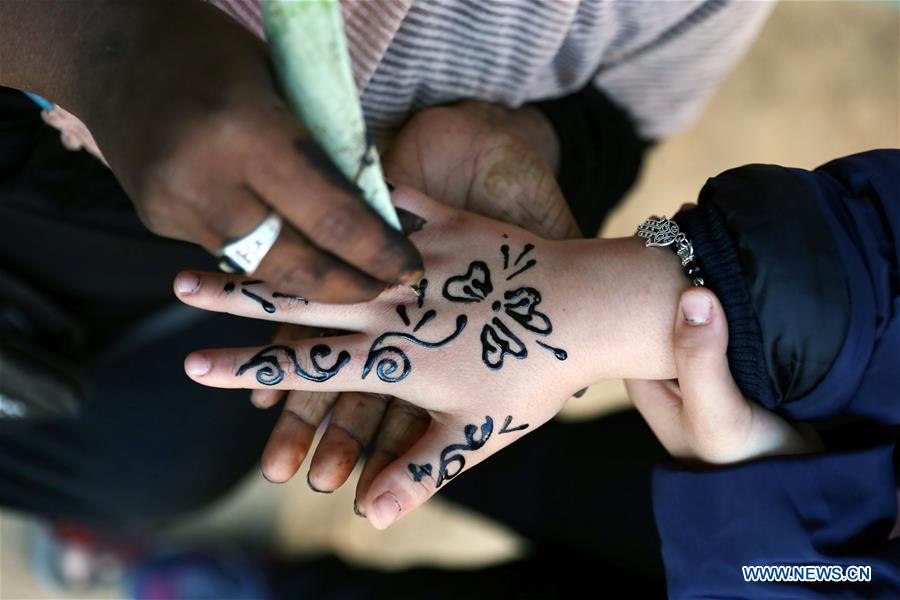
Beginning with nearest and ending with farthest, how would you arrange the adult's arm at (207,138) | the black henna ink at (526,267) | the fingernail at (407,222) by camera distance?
1. the adult's arm at (207,138)
2. the fingernail at (407,222)
3. the black henna ink at (526,267)

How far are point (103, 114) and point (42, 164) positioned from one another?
0.38m

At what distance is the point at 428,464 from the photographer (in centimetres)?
70

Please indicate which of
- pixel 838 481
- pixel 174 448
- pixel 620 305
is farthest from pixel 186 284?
pixel 838 481

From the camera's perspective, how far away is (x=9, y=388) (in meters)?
0.88

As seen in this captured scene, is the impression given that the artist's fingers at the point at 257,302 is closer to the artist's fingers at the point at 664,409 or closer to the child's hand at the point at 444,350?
the child's hand at the point at 444,350

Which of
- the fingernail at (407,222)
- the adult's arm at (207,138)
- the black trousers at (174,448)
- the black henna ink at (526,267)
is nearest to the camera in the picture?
the adult's arm at (207,138)

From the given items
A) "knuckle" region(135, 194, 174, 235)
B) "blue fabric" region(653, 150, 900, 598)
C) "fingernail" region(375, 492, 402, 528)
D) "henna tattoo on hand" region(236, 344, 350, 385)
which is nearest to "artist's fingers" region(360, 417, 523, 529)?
"fingernail" region(375, 492, 402, 528)

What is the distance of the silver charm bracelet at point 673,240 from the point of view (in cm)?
70

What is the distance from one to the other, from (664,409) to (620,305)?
160mm

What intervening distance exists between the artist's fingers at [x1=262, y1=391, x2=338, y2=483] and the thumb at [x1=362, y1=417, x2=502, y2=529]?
0.10 metres

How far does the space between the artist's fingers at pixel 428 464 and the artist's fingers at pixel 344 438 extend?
46 millimetres

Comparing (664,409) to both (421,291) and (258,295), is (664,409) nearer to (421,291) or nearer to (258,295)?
(421,291)

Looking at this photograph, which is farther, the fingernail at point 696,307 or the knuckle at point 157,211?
the fingernail at point 696,307

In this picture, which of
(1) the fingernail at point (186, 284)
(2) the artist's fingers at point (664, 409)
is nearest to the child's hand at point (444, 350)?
(1) the fingernail at point (186, 284)
